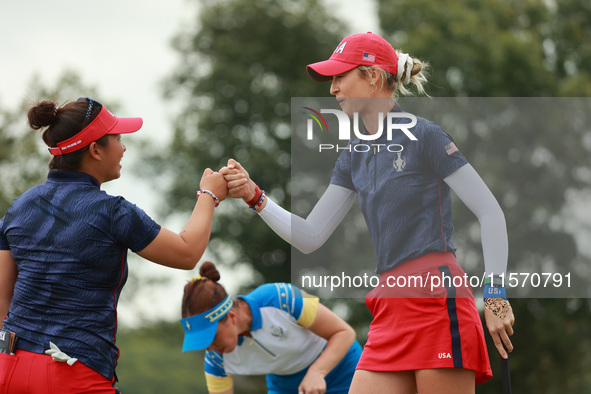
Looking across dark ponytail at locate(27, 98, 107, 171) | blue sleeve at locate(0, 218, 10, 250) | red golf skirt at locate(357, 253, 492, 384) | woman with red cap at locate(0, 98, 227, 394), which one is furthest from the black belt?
red golf skirt at locate(357, 253, 492, 384)

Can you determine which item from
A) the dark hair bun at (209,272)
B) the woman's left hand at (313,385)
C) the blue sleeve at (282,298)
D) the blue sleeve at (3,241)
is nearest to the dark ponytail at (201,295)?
the dark hair bun at (209,272)

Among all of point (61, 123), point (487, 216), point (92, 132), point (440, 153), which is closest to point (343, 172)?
point (440, 153)

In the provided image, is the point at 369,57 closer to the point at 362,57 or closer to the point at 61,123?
the point at 362,57

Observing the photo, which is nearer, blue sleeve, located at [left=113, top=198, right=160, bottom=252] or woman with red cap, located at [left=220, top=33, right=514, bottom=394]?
blue sleeve, located at [left=113, top=198, right=160, bottom=252]

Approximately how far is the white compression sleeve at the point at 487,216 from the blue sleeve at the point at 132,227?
124 cm

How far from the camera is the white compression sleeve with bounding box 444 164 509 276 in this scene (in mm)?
3459

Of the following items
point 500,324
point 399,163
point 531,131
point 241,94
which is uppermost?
point 241,94

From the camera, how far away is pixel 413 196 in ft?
11.5

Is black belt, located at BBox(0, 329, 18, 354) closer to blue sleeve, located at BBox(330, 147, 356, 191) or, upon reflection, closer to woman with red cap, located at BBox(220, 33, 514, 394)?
woman with red cap, located at BBox(220, 33, 514, 394)

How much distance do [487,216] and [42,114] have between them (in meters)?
1.88

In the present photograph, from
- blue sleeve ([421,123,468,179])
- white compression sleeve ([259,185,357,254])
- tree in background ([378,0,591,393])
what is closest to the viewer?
blue sleeve ([421,123,468,179])

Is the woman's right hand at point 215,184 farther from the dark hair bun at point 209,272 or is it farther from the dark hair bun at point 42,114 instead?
the dark hair bun at point 209,272

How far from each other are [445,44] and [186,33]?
7048 mm

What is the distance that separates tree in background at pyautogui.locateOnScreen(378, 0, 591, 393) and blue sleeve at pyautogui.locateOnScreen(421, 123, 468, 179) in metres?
7.06
